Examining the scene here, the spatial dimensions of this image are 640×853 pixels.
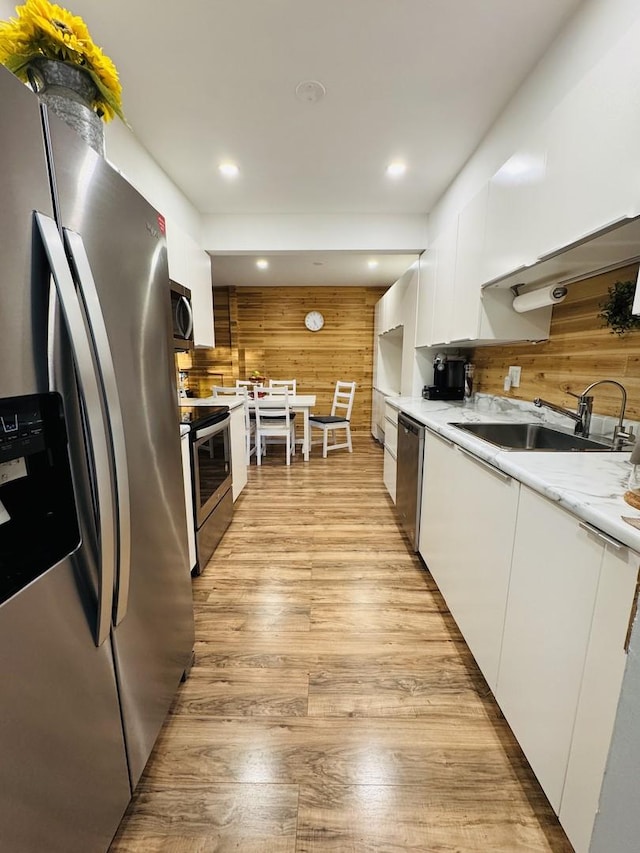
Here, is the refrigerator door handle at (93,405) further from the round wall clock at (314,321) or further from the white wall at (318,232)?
the round wall clock at (314,321)

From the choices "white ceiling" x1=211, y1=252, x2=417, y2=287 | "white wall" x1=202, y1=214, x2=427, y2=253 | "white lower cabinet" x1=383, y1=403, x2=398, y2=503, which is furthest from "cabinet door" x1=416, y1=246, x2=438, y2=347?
"white ceiling" x1=211, y1=252, x2=417, y2=287

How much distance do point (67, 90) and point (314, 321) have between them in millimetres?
5164

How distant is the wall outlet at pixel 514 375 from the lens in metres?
2.19

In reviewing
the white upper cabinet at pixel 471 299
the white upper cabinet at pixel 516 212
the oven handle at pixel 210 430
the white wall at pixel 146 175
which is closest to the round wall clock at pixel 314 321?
the white wall at pixel 146 175

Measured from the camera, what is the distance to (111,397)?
752 mm

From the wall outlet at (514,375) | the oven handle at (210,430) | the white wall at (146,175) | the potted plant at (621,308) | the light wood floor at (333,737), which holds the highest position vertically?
the white wall at (146,175)

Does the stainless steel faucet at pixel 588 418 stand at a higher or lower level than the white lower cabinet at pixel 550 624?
higher

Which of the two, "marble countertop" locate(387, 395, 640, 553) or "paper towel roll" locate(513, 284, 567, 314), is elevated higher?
"paper towel roll" locate(513, 284, 567, 314)

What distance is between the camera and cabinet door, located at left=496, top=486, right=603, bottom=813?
2.64 feet

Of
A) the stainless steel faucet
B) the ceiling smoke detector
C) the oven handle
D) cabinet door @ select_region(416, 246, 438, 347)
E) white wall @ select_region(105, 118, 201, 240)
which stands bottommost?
the oven handle

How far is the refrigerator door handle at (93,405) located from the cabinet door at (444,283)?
2242 millimetres

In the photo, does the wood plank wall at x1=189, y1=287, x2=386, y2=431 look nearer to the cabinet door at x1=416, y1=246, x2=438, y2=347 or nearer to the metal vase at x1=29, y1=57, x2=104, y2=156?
the cabinet door at x1=416, y1=246, x2=438, y2=347

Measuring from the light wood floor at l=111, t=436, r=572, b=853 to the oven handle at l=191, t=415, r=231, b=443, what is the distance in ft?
2.77

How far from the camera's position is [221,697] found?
1.30 m
